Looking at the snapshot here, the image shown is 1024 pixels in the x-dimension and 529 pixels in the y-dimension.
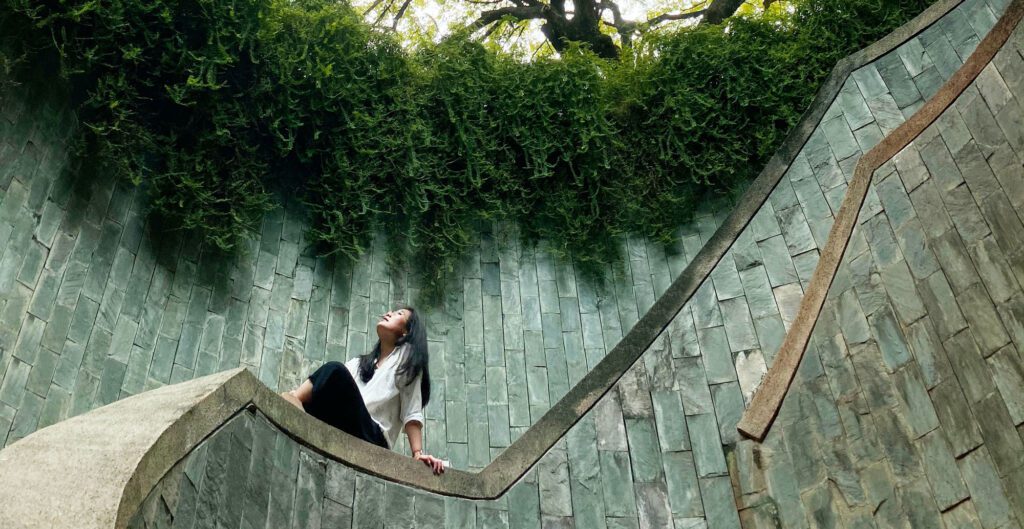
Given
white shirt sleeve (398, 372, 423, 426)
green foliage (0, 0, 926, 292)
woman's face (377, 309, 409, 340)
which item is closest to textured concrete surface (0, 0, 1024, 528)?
green foliage (0, 0, 926, 292)

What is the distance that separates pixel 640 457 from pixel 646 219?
3.59 meters

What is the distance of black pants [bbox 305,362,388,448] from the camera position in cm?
483

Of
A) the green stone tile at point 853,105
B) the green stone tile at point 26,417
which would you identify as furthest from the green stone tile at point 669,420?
the green stone tile at point 26,417

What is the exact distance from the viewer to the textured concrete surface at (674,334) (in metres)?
4.10

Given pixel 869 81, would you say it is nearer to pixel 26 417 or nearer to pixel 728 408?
pixel 728 408

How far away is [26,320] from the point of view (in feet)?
18.4

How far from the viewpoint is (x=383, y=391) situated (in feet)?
17.0

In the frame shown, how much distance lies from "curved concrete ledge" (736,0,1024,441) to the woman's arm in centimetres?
146

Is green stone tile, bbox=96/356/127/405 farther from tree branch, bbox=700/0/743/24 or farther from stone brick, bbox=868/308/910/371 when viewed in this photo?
tree branch, bbox=700/0/743/24

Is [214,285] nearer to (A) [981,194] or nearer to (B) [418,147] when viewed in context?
(B) [418,147]

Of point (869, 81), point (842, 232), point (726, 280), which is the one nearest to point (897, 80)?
point (869, 81)

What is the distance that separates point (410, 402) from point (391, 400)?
0.10m

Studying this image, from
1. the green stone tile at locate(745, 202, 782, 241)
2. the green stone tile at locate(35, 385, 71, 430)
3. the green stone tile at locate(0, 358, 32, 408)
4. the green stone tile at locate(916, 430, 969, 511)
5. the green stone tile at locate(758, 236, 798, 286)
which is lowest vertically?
the green stone tile at locate(35, 385, 71, 430)

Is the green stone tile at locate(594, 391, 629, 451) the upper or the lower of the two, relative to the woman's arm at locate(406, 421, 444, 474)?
upper
